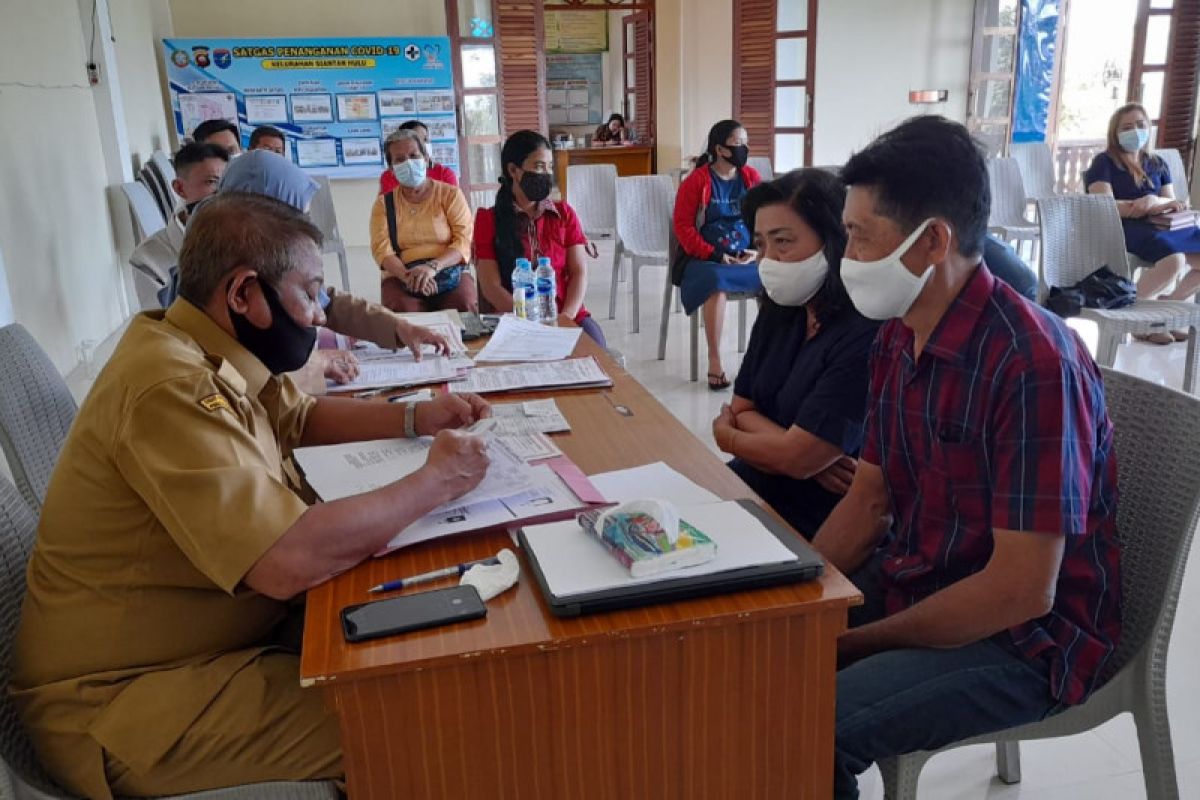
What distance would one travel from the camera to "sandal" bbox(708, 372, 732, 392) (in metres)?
4.03

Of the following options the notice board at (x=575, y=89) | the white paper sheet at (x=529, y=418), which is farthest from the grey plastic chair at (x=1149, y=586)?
the notice board at (x=575, y=89)

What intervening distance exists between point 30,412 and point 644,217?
3.63 metres

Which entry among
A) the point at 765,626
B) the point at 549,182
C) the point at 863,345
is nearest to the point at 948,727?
the point at 765,626

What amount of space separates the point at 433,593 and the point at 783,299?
95 cm

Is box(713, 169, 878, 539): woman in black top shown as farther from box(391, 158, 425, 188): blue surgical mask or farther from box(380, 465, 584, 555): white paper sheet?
box(391, 158, 425, 188): blue surgical mask

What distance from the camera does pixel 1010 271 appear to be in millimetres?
2045

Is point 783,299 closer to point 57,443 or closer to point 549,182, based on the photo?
point 57,443

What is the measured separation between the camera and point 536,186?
121 inches

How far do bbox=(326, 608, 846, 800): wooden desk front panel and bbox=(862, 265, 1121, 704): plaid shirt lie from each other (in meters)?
0.29

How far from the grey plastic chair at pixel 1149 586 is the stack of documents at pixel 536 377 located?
96 centimetres

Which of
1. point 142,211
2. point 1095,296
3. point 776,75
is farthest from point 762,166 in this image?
point 142,211

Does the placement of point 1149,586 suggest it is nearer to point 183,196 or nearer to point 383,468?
point 383,468

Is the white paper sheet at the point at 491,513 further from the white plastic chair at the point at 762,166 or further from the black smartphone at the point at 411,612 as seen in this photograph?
the white plastic chair at the point at 762,166

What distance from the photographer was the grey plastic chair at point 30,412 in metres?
1.57
